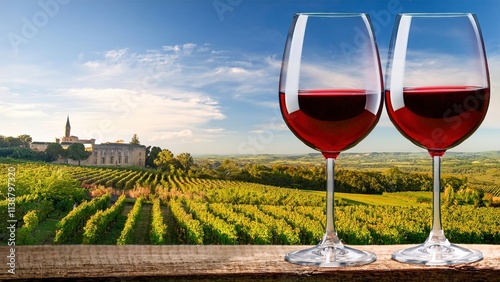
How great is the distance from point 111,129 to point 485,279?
1555cm

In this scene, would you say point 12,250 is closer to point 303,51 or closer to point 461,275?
point 303,51

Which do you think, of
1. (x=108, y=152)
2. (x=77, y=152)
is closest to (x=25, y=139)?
(x=77, y=152)

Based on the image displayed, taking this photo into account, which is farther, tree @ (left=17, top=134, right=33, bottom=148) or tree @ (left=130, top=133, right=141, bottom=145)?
tree @ (left=17, top=134, right=33, bottom=148)

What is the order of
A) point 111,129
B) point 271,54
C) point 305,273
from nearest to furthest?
point 305,273, point 111,129, point 271,54

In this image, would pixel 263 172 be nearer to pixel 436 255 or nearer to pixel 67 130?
pixel 67 130

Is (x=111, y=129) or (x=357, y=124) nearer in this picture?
(x=357, y=124)

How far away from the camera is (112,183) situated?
17.6 m

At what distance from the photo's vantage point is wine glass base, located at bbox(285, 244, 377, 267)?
0.73 meters

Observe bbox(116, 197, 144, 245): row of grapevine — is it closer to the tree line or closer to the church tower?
the tree line

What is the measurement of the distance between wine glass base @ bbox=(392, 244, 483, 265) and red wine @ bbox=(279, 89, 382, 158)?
0.17 m

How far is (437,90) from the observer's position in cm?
79

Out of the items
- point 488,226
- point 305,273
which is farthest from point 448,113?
point 488,226

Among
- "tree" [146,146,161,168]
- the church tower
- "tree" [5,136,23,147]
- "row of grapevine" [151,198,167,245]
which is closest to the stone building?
"tree" [146,146,161,168]

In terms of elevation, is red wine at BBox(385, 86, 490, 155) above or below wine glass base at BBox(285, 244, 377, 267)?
above
